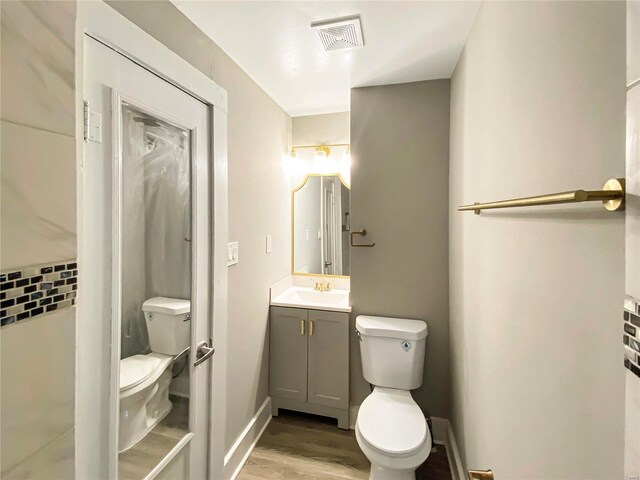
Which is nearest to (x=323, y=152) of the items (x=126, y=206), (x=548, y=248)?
(x=126, y=206)

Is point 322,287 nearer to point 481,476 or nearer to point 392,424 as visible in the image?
point 392,424

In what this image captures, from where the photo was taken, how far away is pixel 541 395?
69 centimetres

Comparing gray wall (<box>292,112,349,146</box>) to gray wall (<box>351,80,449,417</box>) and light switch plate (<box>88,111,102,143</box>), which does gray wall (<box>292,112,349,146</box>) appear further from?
light switch plate (<box>88,111,102,143</box>)

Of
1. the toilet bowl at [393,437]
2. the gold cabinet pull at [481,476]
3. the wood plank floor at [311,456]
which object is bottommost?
the wood plank floor at [311,456]

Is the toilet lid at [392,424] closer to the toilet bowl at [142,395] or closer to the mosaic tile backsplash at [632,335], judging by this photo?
the toilet bowl at [142,395]

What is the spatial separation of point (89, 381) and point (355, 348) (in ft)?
5.15

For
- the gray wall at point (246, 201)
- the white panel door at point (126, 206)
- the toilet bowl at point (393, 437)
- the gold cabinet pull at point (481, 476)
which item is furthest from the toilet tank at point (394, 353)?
the white panel door at point (126, 206)

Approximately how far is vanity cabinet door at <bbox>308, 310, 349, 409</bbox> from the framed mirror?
51 centimetres

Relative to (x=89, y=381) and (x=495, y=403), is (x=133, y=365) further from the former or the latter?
(x=495, y=403)

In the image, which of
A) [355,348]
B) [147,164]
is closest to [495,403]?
[355,348]

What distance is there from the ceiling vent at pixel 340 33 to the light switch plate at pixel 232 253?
1.15 metres

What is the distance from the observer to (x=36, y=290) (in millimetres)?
531

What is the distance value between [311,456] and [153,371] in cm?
125

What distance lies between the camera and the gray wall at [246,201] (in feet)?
4.45
